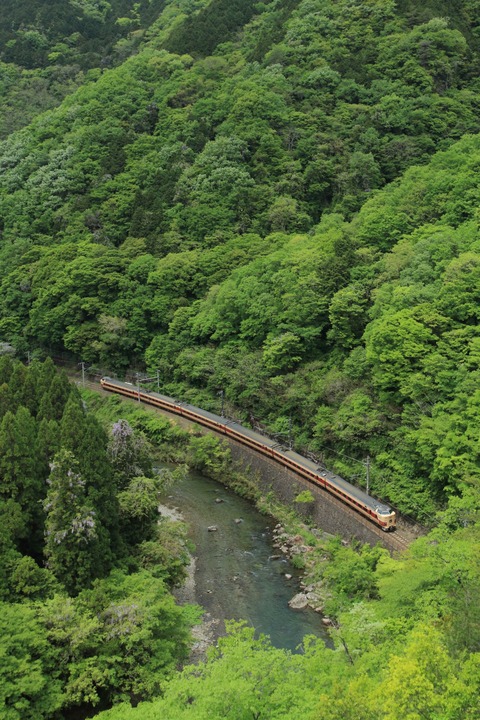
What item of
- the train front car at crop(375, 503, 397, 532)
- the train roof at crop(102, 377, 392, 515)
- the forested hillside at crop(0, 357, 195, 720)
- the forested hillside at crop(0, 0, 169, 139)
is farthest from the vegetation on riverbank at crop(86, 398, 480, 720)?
the forested hillside at crop(0, 0, 169, 139)

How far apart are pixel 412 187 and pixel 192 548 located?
3359 cm

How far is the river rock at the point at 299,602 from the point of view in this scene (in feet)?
103

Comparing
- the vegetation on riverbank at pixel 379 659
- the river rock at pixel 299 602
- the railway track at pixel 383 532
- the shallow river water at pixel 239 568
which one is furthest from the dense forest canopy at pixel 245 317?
the shallow river water at pixel 239 568

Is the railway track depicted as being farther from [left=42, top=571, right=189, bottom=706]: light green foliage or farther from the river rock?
[left=42, top=571, right=189, bottom=706]: light green foliage

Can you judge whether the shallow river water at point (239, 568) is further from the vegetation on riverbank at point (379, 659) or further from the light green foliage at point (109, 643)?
the light green foliage at point (109, 643)

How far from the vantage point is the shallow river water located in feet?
99.0

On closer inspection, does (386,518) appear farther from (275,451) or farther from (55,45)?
(55,45)

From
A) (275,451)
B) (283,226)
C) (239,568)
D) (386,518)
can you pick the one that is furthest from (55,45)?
(386,518)

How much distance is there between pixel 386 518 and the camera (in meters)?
33.3

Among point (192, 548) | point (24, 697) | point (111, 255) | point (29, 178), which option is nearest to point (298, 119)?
point (111, 255)

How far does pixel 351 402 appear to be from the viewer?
40.2 m

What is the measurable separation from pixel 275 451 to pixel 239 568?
10.1m

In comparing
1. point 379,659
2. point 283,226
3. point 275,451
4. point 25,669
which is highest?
point 283,226

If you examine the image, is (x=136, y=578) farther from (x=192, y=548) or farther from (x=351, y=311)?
(x=351, y=311)
